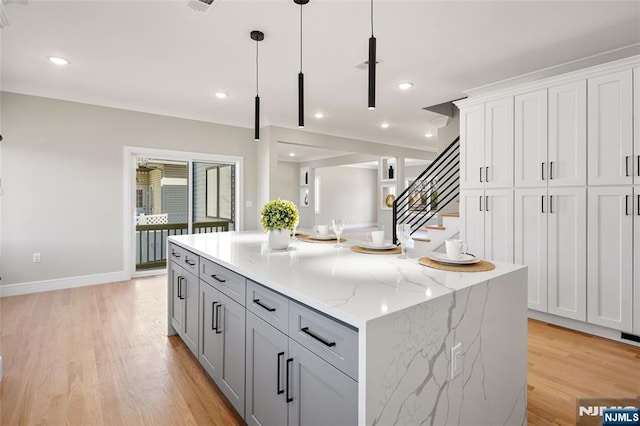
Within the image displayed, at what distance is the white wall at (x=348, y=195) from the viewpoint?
12453 mm

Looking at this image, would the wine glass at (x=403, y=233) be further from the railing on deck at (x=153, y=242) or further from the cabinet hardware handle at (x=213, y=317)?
the railing on deck at (x=153, y=242)

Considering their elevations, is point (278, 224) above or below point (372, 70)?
below

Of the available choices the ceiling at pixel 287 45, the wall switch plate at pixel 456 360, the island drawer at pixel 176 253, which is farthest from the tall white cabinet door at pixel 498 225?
the island drawer at pixel 176 253

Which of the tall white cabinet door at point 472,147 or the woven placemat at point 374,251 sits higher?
the tall white cabinet door at point 472,147

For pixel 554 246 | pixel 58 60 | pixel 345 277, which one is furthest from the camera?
pixel 58 60

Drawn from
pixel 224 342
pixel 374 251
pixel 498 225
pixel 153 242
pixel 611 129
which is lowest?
pixel 224 342

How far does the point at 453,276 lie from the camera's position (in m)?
1.48

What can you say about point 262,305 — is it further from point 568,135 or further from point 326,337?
point 568,135

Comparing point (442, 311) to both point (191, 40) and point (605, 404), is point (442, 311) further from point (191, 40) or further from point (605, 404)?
point (191, 40)

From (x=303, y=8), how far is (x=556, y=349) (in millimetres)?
3278

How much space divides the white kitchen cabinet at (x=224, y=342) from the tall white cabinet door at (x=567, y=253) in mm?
2895

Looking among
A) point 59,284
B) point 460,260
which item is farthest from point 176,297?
point 59,284

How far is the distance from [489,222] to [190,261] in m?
2.95

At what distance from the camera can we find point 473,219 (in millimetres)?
3627
